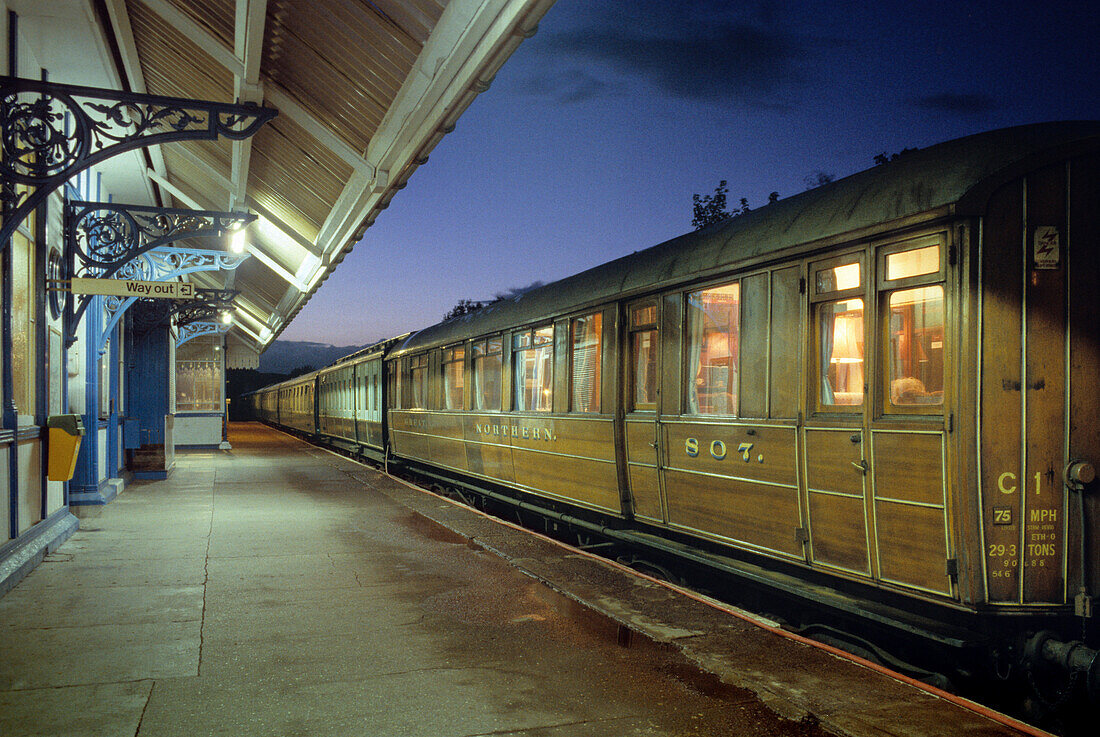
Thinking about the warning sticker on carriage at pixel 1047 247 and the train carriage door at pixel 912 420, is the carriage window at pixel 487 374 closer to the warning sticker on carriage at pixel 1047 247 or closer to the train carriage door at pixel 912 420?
the train carriage door at pixel 912 420

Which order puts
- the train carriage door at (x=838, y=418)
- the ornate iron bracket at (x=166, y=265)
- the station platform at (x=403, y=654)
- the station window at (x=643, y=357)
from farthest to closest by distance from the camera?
the ornate iron bracket at (x=166, y=265), the station window at (x=643, y=357), the train carriage door at (x=838, y=418), the station platform at (x=403, y=654)

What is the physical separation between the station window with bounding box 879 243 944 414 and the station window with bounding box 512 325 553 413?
4.51 metres

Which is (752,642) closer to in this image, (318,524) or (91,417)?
(318,524)

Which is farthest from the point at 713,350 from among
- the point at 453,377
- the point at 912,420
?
the point at 453,377

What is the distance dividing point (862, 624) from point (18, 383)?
6.94 metres

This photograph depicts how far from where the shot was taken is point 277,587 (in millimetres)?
6434

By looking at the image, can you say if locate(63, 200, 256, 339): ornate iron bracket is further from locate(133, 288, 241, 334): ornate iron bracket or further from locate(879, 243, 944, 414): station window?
locate(879, 243, 944, 414): station window

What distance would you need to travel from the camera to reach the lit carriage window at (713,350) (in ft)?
19.3

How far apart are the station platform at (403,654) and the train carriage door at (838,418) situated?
0.68 meters

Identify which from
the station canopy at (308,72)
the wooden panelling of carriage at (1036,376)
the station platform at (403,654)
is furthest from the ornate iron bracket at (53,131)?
the wooden panelling of carriage at (1036,376)

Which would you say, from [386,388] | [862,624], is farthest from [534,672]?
[386,388]

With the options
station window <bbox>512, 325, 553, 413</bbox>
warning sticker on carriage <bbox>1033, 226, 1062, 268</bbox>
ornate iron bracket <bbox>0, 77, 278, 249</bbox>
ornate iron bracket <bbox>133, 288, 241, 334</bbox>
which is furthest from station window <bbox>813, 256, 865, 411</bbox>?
ornate iron bracket <bbox>133, 288, 241, 334</bbox>

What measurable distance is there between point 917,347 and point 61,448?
7.19m

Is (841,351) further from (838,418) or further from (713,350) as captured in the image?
(713,350)
